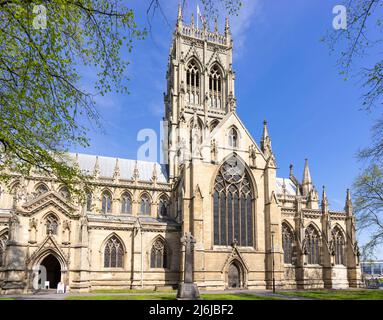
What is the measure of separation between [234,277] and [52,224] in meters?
18.0

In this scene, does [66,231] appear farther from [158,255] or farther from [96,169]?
[96,169]

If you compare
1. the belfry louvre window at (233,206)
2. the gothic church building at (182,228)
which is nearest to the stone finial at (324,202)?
the gothic church building at (182,228)

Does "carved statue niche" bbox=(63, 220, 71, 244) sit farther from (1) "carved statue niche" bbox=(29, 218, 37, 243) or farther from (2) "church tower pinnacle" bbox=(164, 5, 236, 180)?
(2) "church tower pinnacle" bbox=(164, 5, 236, 180)

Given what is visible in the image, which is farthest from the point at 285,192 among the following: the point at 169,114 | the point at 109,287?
the point at 109,287

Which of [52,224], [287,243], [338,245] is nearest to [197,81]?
[287,243]

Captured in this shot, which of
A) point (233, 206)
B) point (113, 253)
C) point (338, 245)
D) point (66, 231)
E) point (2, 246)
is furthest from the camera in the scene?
point (338, 245)

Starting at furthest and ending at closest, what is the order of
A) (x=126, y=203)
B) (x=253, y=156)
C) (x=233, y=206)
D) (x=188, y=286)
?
(x=126, y=203), (x=253, y=156), (x=233, y=206), (x=188, y=286)

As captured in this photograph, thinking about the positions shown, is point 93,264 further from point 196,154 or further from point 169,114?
point 169,114

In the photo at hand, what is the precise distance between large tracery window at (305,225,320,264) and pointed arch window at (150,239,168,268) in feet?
53.9

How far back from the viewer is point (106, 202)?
1762 inches

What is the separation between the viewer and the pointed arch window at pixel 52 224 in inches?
1334

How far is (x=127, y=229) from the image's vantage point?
37969mm

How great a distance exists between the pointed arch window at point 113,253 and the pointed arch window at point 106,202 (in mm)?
7548

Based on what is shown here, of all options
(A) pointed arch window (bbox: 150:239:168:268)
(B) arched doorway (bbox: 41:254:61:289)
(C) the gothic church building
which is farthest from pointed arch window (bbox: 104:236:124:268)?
(B) arched doorway (bbox: 41:254:61:289)
